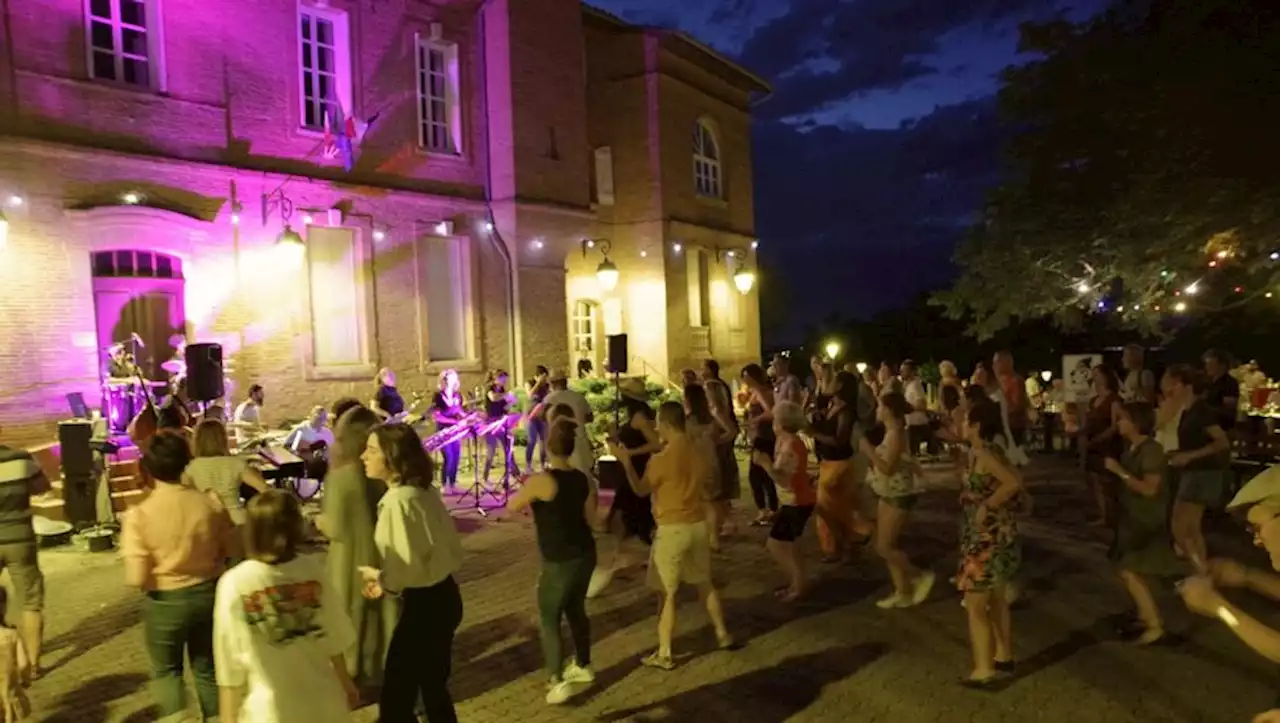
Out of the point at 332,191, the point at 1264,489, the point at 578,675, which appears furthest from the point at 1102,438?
the point at 332,191

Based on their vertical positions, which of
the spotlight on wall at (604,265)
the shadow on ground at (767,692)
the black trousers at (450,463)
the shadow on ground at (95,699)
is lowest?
the shadow on ground at (767,692)

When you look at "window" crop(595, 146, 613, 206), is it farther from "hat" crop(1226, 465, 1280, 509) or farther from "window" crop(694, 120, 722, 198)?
"hat" crop(1226, 465, 1280, 509)

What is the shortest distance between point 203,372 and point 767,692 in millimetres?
7845

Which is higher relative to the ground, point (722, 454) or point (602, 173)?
point (602, 173)

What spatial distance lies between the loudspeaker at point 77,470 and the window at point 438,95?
25.9 ft

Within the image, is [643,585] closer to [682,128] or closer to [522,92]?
[522,92]

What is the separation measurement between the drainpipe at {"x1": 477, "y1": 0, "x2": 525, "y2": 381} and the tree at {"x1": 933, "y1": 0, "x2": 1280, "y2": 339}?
1050 cm

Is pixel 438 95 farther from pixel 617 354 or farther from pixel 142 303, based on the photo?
pixel 617 354

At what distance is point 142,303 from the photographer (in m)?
12.9

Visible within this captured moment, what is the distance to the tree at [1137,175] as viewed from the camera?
1216 cm

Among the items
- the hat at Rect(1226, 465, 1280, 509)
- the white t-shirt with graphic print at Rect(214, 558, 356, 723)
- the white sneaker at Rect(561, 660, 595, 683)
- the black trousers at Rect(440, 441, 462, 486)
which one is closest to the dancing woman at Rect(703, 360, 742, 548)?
the white sneaker at Rect(561, 660, 595, 683)

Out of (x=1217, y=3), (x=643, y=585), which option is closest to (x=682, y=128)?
(x=1217, y=3)

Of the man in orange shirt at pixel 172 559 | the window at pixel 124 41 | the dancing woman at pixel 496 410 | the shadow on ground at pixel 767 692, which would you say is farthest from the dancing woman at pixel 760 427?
the window at pixel 124 41

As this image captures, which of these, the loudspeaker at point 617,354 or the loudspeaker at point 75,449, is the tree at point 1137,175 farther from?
the loudspeaker at point 75,449
